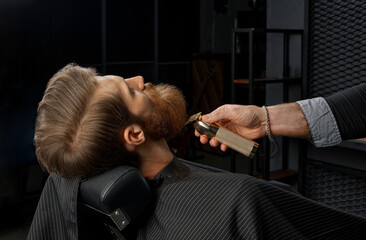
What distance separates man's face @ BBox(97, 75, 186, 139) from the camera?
4.25 ft

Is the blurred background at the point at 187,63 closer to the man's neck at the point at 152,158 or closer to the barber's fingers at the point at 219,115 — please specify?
the man's neck at the point at 152,158

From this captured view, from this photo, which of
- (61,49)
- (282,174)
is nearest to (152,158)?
(282,174)

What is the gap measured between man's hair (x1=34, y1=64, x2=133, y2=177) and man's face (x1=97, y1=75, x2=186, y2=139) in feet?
0.21

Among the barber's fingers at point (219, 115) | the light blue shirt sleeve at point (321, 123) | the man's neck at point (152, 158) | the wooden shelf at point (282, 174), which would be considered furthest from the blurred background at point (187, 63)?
the light blue shirt sleeve at point (321, 123)

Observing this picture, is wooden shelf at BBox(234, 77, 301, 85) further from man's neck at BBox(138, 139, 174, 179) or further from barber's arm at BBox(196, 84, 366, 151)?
man's neck at BBox(138, 139, 174, 179)

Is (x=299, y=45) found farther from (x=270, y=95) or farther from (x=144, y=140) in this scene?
(x=144, y=140)

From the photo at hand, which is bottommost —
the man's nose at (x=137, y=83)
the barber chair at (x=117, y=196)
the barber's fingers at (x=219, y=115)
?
the barber chair at (x=117, y=196)

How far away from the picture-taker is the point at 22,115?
3.82m

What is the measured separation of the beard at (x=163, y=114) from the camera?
4.44 ft

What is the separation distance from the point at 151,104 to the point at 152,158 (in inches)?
7.1

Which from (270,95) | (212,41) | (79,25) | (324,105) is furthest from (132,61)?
(324,105)

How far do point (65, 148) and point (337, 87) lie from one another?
2.30 m

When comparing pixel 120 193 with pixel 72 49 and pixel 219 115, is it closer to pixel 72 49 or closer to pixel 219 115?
pixel 219 115

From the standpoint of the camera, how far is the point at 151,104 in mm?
1367
